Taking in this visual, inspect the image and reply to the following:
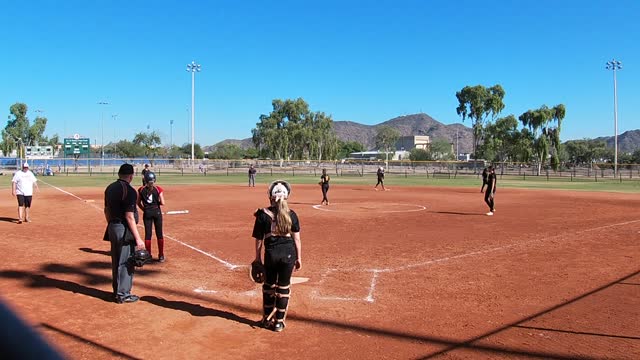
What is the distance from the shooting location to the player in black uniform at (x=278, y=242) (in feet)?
20.4

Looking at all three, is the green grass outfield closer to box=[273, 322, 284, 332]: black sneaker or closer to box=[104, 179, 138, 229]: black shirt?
box=[104, 179, 138, 229]: black shirt

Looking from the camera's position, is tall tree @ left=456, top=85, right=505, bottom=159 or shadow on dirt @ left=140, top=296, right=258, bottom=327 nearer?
shadow on dirt @ left=140, top=296, right=258, bottom=327

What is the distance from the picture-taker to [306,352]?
5680 mm

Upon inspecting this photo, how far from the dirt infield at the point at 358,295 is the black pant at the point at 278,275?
1.12 ft

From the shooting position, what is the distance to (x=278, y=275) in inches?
251

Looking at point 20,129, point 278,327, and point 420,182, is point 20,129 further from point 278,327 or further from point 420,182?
point 278,327

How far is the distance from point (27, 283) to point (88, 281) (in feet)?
3.08

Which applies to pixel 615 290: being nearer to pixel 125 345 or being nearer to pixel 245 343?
pixel 245 343

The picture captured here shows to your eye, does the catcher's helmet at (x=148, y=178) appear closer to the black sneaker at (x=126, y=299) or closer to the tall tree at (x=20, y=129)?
the black sneaker at (x=126, y=299)

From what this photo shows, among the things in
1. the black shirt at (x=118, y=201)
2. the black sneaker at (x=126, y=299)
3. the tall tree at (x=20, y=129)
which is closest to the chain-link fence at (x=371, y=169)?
the tall tree at (x=20, y=129)

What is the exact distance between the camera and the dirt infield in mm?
5844

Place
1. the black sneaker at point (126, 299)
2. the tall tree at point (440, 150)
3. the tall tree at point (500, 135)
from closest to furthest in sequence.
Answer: the black sneaker at point (126, 299) → the tall tree at point (500, 135) → the tall tree at point (440, 150)

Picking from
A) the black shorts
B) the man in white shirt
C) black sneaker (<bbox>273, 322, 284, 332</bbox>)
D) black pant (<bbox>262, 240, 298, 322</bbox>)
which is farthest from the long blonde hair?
the black shorts

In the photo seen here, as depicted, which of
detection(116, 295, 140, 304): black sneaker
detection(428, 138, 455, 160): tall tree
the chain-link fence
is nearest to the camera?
detection(116, 295, 140, 304): black sneaker
